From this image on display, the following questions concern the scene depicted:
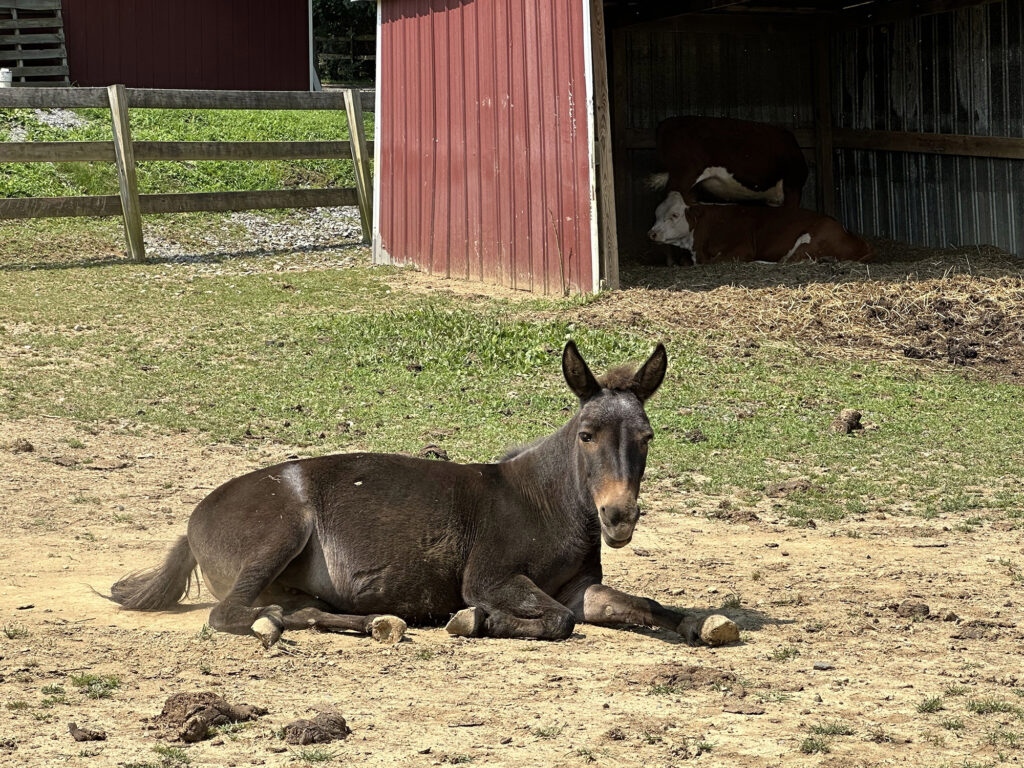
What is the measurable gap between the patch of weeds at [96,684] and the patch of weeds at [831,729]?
7.85 ft

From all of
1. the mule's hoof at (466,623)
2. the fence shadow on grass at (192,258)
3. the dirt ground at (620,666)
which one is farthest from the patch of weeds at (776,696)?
the fence shadow on grass at (192,258)

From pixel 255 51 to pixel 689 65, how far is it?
11296mm

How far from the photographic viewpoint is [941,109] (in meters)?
17.5

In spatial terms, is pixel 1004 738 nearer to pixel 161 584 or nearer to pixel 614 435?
pixel 614 435

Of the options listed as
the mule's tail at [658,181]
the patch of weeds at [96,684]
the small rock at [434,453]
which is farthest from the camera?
the mule's tail at [658,181]

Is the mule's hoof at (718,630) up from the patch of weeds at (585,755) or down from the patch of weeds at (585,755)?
down

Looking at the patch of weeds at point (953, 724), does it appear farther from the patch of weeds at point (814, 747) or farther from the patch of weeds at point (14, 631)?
the patch of weeds at point (14, 631)

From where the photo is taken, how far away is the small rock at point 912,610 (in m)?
5.68

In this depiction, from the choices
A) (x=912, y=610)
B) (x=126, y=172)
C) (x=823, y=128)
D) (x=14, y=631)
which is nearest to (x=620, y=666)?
(x=912, y=610)

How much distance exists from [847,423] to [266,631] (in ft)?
17.9

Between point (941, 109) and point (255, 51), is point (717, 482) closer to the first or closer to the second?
point (941, 109)

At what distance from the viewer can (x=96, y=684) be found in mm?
4637

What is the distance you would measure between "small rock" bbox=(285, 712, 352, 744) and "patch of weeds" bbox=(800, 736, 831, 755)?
1438 mm

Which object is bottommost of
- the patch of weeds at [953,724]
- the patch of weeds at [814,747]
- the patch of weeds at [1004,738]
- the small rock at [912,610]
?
the small rock at [912,610]
